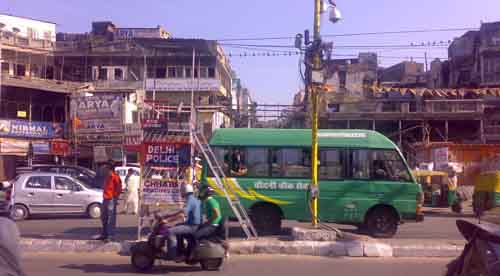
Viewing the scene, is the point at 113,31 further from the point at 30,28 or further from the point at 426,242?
the point at 426,242

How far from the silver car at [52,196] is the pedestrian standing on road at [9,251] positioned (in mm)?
16123

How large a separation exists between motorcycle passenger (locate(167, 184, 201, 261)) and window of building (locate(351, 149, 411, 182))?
5.39 m

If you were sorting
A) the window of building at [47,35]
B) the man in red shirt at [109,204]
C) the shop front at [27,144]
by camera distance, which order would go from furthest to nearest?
the window of building at [47,35], the shop front at [27,144], the man in red shirt at [109,204]

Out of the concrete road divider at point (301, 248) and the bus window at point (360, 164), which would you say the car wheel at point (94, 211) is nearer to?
the concrete road divider at point (301, 248)

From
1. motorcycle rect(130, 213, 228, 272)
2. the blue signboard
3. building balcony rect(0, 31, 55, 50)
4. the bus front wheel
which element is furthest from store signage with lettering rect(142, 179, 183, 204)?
building balcony rect(0, 31, 55, 50)

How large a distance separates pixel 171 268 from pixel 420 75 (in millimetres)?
52963

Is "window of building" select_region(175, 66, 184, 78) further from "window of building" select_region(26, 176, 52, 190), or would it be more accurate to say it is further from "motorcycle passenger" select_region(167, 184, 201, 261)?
"motorcycle passenger" select_region(167, 184, 201, 261)

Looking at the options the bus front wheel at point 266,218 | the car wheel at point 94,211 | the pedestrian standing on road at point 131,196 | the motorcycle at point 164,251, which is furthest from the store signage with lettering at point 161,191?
the pedestrian standing on road at point 131,196

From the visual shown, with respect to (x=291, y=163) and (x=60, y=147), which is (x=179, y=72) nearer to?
(x=60, y=147)

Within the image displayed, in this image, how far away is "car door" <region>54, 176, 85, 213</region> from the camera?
60.0 ft

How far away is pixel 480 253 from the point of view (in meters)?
4.46

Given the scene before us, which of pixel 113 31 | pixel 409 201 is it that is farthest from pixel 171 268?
pixel 113 31

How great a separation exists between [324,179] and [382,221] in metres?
1.79

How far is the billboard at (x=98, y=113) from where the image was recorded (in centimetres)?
3666
